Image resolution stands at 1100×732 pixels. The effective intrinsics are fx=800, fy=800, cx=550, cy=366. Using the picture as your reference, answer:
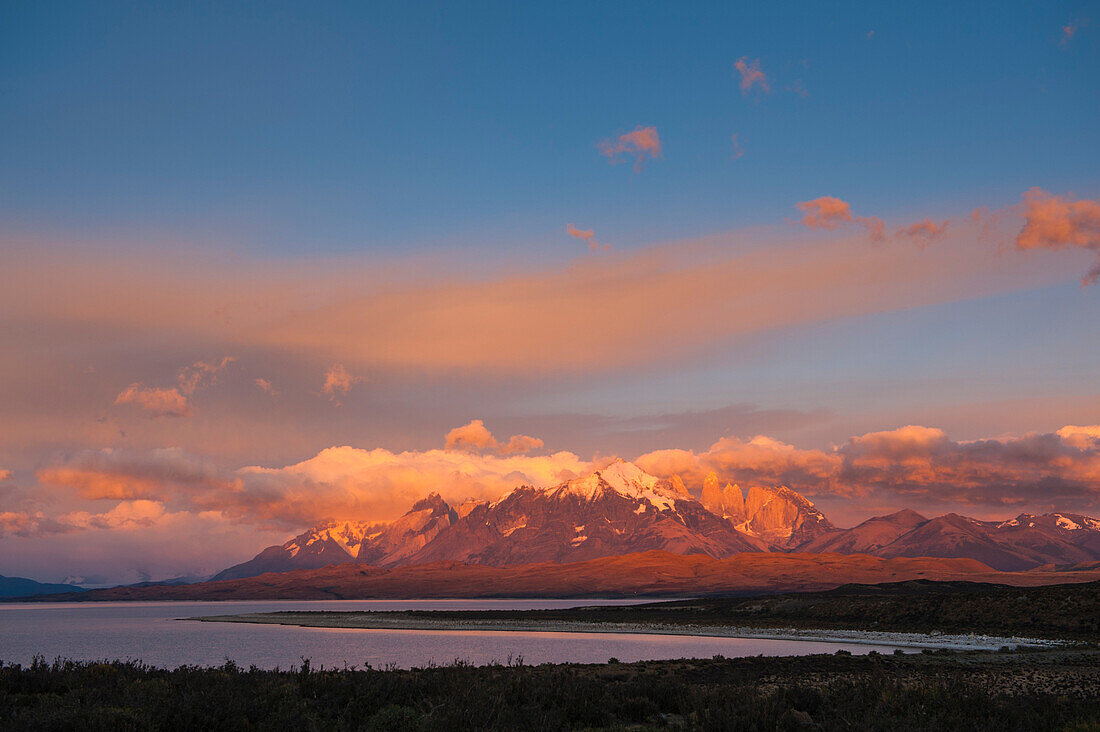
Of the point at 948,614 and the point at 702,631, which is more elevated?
the point at 948,614

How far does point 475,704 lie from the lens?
58.7 feet

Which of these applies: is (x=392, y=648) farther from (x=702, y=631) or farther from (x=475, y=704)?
(x=475, y=704)

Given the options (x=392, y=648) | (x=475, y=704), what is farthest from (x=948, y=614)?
(x=475, y=704)

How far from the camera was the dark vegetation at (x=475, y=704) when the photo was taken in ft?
54.3

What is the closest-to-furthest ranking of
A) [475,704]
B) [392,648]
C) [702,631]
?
[475,704] < [392,648] < [702,631]

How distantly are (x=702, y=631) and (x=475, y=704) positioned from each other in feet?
231

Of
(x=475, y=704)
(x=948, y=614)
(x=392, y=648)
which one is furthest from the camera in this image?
(x=948, y=614)

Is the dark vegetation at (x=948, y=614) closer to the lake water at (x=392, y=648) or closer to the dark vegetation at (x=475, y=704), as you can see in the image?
the lake water at (x=392, y=648)

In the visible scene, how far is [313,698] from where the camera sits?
827 inches

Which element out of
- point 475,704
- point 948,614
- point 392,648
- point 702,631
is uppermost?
point 475,704

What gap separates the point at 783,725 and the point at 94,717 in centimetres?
1389

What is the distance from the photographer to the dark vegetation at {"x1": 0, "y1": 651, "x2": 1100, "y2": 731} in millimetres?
16547

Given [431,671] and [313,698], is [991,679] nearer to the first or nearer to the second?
[431,671]

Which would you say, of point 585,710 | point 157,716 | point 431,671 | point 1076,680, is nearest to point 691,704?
point 585,710
